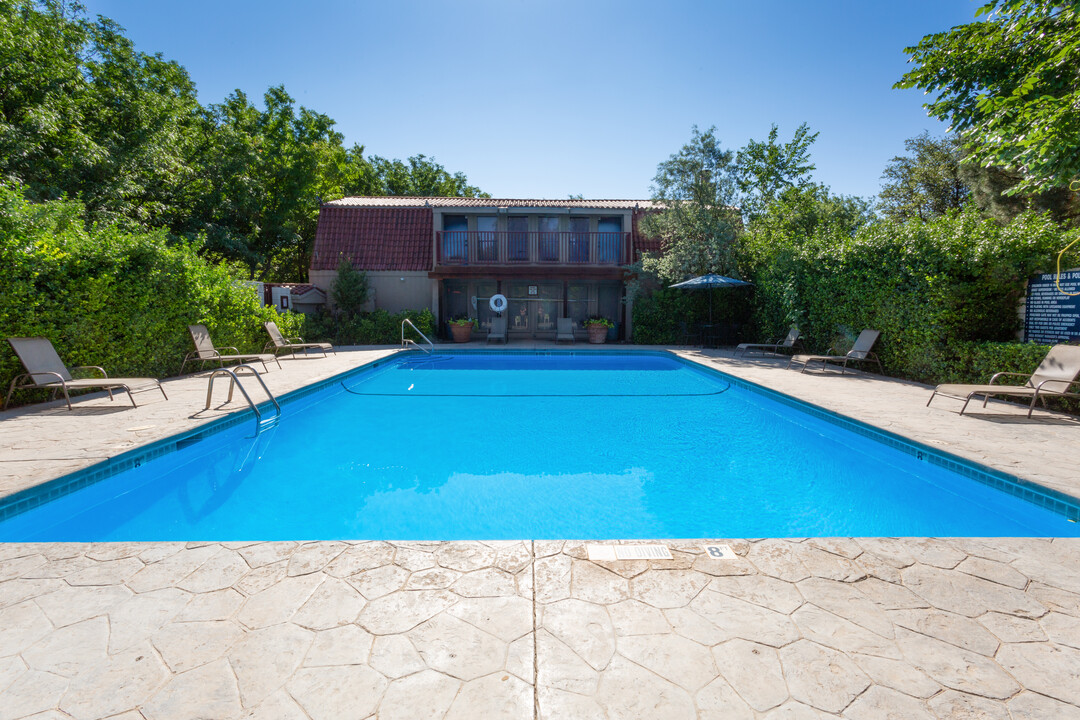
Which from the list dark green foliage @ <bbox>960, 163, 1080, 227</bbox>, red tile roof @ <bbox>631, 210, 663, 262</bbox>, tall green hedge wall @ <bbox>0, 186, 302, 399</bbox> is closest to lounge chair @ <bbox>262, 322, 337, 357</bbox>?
tall green hedge wall @ <bbox>0, 186, 302, 399</bbox>

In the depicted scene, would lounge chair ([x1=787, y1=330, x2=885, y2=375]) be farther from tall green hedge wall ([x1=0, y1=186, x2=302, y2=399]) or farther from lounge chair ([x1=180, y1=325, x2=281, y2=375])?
tall green hedge wall ([x1=0, y1=186, x2=302, y2=399])

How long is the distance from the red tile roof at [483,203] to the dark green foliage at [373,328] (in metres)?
4.69

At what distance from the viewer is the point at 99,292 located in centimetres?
729

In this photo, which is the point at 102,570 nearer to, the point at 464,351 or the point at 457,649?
the point at 457,649

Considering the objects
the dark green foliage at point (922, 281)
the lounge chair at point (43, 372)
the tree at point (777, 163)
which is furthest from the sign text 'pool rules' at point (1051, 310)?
the tree at point (777, 163)

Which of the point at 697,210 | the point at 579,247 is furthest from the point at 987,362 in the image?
the point at 579,247

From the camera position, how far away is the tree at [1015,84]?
234 inches

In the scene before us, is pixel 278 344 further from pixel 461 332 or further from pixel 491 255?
pixel 491 255

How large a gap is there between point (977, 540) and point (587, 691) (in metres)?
2.77

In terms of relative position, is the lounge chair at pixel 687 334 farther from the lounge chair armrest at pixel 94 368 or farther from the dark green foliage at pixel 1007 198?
the lounge chair armrest at pixel 94 368

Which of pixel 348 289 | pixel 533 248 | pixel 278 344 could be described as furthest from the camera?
pixel 533 248

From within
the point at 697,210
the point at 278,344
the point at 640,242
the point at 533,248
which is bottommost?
the point at 278,344

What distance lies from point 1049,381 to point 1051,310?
1.63 metres

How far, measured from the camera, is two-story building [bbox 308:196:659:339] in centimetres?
1694
